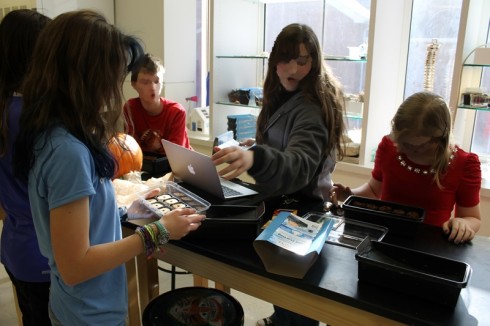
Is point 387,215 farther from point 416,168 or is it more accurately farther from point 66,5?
point 66,5

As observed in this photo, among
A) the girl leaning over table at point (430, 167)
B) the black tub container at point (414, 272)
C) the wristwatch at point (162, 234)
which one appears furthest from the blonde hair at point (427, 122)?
the wristwatch at point (162, 234)

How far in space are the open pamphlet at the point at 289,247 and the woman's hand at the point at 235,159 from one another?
17 cm

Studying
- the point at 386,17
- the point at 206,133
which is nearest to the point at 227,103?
the point at 206,133

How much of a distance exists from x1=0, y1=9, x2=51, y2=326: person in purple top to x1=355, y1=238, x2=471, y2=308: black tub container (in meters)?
0.88

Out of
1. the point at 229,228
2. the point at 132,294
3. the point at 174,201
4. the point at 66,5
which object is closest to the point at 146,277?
the point at 132,294

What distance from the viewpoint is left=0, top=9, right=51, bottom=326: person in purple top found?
108cm

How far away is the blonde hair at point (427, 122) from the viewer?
1.34m

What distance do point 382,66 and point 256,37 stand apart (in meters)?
1.15

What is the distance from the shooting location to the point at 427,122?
4.40 ft

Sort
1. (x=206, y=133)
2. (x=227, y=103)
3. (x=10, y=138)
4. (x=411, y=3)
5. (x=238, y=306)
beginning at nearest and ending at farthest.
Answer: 1. (x=10, y=138)
2. (x=238, y=306)
3. (x=411, y=3)
4. (x=227, y=103)
5. (x=206, y=133)

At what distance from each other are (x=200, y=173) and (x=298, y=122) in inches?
14.5

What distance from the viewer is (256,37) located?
3193 millimetres

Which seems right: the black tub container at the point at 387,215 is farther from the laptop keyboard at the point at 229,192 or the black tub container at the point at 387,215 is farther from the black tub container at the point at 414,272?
the laptop keyboard at the point at 229,192

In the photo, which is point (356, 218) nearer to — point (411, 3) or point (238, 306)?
point (238, 306)
